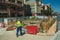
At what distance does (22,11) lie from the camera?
101 meters

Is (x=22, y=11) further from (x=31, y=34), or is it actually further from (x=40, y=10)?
(x=31, y=34)

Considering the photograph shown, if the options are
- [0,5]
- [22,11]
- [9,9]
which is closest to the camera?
[0,5]

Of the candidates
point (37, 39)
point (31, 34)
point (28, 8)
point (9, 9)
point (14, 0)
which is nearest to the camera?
point (37, 39)

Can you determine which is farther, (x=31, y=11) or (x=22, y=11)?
(x=31, y=11)

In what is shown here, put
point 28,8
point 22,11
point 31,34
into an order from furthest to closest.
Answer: point 28,8 → point 22,11 → point 31,34

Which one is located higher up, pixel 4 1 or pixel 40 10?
→ pixel 4 1

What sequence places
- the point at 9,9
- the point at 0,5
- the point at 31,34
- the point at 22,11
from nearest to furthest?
the point at 31,34, the point at 0,5, the point at 9,9, the point at 22,11

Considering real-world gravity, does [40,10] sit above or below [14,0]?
below

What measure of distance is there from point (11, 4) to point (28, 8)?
34.7 m

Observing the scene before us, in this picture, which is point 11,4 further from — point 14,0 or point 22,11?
point 22,11

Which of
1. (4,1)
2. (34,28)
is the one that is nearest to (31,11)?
(4,1)

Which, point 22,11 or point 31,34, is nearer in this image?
point 31,34

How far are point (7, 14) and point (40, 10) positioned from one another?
1835 inches

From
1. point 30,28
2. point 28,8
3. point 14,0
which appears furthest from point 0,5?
point 30,28
